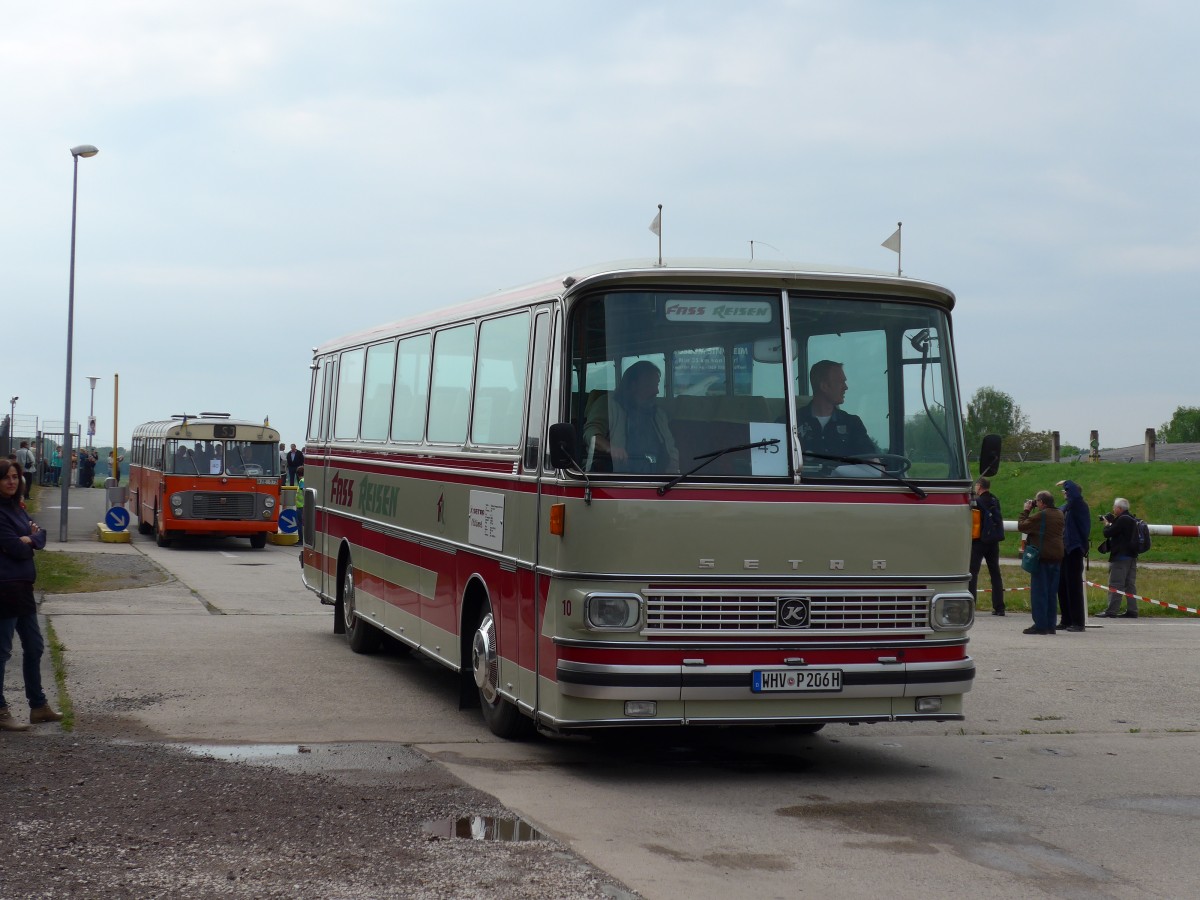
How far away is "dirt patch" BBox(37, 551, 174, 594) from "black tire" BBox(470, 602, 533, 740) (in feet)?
39.1

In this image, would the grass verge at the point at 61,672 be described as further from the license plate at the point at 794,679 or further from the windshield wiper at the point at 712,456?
the license plate at the point at 794,679

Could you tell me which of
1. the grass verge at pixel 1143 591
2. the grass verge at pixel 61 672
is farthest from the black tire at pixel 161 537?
the grass verge at pixel 1143 591

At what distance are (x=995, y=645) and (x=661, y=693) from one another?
31.4 ft

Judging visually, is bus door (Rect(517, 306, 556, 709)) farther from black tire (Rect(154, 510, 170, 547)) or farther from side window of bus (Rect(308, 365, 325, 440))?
black tire (Rect(154, 510, 170, 547))

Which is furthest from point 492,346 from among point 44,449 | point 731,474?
point 44,449

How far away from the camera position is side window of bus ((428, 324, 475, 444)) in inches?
446

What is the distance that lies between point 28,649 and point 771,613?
4.93 meters

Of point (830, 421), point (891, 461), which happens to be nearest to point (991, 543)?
point (891, 461)

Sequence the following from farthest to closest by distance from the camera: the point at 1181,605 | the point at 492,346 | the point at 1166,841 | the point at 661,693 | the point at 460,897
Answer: the point at 1181,605 < the point at 492,346 < the point at 661,693 < the point at 1166,841 < the point at 460,897

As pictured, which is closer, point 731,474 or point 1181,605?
point 731,474

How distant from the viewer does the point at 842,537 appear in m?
8.97

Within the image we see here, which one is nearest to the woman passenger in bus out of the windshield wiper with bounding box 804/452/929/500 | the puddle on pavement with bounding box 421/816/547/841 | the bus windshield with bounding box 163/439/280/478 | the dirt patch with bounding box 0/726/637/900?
the windshield wiper with bounding box 804/452/929/500

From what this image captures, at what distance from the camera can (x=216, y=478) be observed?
32406 mm

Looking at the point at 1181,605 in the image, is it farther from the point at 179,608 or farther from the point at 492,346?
the point at 492,346
